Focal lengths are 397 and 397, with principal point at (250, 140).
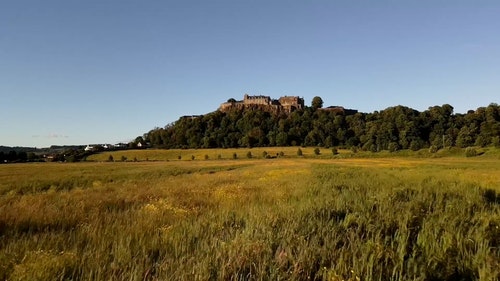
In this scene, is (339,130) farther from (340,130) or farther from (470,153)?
(470,153)

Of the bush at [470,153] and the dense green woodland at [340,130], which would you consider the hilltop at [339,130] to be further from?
the bush at [470,153]

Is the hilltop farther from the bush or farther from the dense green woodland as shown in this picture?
the bush

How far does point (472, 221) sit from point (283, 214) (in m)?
3.81

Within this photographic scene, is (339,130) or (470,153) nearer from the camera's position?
(470,153)

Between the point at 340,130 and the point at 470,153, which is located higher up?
the point at 340,130

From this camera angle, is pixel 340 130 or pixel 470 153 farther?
pixel 340 130

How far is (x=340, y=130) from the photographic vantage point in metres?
150

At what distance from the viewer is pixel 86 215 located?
891cm

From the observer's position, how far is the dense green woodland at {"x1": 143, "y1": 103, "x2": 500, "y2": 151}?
125 m

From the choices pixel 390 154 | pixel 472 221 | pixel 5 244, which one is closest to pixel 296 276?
pixel 5 244

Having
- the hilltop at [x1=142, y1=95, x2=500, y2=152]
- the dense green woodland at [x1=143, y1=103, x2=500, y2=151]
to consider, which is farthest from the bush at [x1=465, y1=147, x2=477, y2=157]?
the hilltop at [x1=142, y1=95, x2=500, y2=152]

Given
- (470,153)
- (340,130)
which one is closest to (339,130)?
(340,130)

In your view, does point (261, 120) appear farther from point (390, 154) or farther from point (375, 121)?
point (390, 154)

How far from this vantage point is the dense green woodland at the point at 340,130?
125 meters
